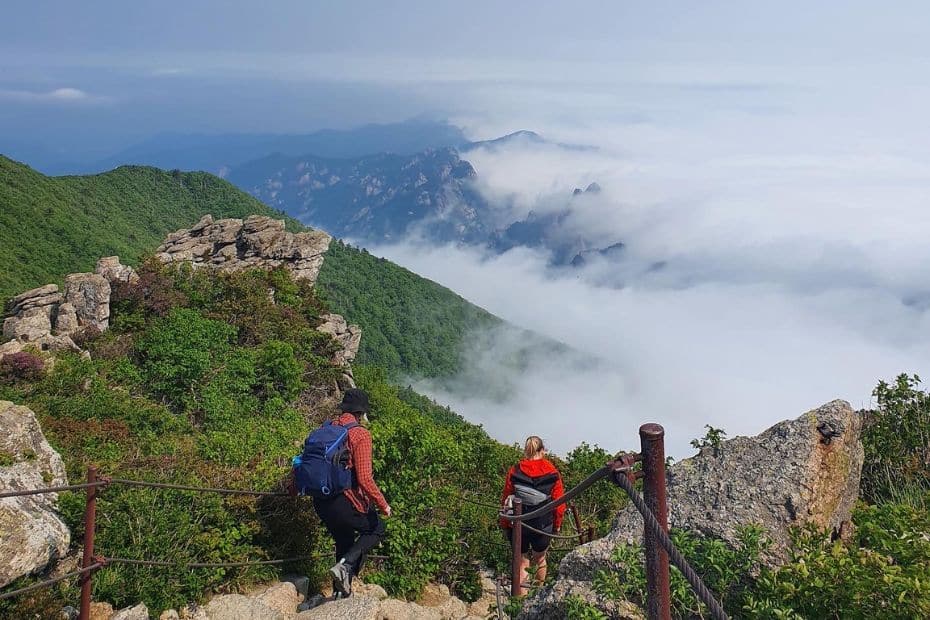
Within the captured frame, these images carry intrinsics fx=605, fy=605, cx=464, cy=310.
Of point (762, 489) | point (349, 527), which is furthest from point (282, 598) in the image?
point (762, 489)

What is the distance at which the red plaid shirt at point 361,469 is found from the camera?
6305 millimetres

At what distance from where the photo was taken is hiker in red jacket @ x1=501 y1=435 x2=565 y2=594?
22.5ft

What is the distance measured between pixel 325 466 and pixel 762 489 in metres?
4.04

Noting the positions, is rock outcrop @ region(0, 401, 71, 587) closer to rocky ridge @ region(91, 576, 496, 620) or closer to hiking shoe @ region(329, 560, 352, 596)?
rocky ridge @ region(91, 576, 496, 620)

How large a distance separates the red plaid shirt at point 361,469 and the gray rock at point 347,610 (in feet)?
2.88

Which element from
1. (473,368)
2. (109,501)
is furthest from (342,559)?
(473,368)

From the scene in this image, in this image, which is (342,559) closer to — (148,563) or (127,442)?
(148,563)

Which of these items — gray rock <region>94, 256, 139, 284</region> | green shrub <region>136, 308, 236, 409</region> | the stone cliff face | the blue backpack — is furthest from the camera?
gray rock <region>94, 256, 139, 284</region>

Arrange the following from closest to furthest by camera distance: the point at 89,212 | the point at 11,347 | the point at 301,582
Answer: the point at 301,582, the point at 11,347, the point at 89,212

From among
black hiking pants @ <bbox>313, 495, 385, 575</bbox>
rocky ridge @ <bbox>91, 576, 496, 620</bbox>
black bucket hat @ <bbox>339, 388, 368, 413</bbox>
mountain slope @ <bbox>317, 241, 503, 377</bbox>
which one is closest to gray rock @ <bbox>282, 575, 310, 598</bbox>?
rocky ridge @ <bbox>91, 576, 496, 620</bbox>

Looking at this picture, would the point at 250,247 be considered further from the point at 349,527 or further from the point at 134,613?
the point at 134,613

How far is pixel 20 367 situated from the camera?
1506 centimetres

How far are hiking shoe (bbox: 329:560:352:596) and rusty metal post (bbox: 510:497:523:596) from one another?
178 centimetres

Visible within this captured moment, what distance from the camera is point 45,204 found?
5122 cm
